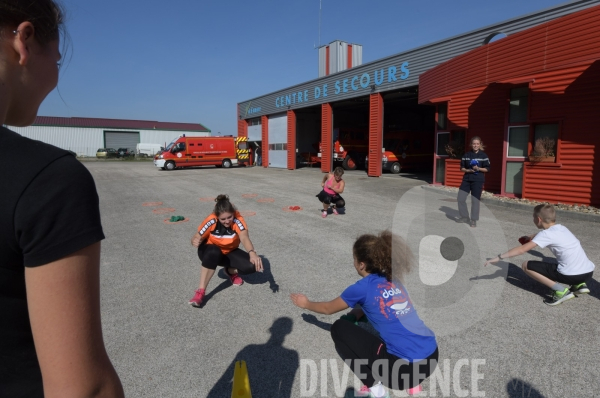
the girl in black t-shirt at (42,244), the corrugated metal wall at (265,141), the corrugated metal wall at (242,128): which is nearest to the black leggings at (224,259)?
the girl in black t-shirt at (42,244)

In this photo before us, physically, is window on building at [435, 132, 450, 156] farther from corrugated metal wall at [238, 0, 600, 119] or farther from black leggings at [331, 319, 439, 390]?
black leggings at [331, 319, 439, 390]

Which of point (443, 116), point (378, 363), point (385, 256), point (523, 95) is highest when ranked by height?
point (523, 95)

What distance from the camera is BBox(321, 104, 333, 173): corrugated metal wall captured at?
2477 cm

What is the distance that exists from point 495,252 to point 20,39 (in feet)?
22.1

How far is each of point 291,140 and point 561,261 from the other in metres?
25.2

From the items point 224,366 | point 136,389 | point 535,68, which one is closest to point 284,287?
point 224,366

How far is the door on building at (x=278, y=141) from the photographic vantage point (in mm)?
29998

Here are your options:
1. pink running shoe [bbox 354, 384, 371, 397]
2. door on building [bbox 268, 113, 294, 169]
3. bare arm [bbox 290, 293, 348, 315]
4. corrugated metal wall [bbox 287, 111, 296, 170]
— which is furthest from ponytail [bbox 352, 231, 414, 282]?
door on building [bbox 268, 113, 294, 169]

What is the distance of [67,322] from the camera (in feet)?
2.85

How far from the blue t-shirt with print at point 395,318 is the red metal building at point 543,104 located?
8.64 meters

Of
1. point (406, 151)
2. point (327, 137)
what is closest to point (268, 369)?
point (406, 151)

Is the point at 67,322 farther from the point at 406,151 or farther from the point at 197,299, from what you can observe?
the point at 406,151

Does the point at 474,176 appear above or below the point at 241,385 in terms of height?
above

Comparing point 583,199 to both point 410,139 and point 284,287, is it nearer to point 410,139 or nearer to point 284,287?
point 284,287
